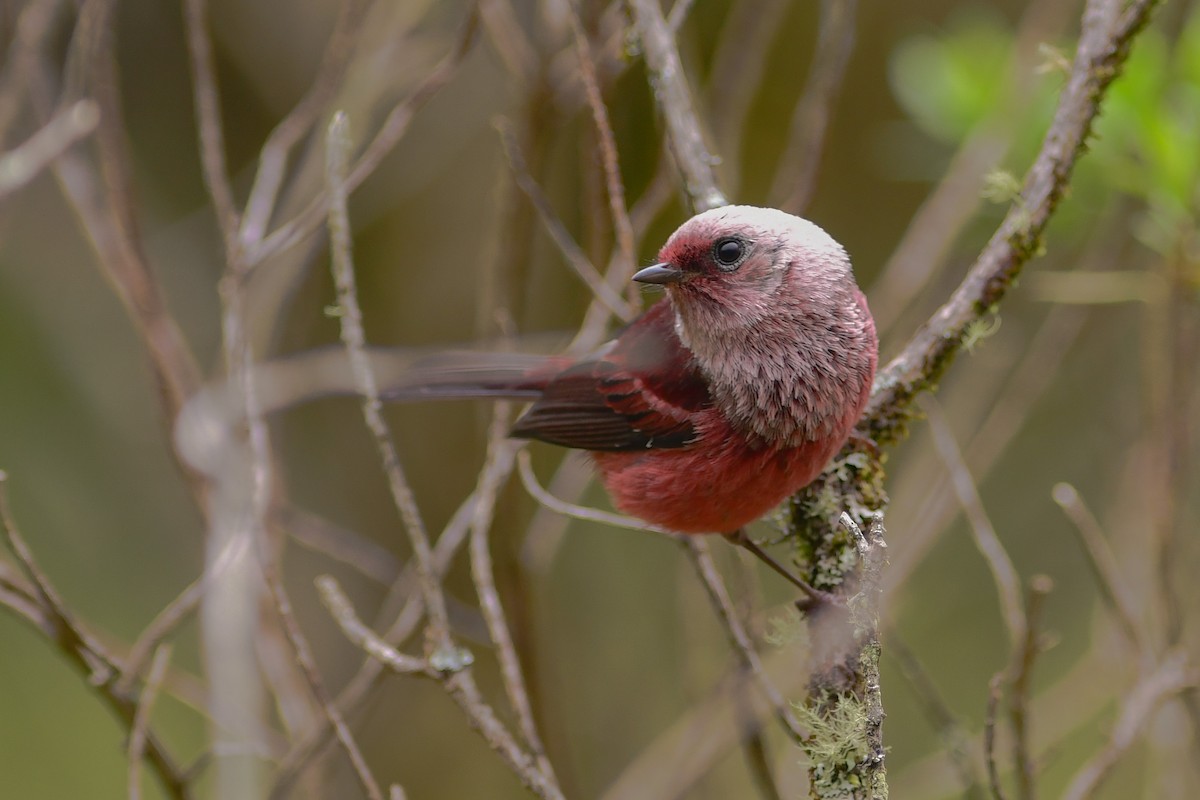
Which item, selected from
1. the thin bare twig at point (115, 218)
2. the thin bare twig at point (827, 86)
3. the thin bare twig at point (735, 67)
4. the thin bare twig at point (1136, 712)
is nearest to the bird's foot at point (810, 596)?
the thin bare twig at point (1136, 712)

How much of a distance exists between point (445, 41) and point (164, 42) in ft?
6.82

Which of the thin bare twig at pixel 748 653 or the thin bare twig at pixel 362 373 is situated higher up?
the thin bare twig at pixel 362 373

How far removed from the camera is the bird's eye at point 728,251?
2.56 m

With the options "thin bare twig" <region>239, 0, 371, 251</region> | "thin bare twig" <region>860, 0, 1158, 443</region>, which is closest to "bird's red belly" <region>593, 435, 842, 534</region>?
"thin bare twig" <region>860, 0, 1158, 443</region>

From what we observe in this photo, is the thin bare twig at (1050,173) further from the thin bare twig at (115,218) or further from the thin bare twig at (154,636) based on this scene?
the thin bare twig at (115,218)

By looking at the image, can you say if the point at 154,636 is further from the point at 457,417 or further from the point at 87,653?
the point at 457,417

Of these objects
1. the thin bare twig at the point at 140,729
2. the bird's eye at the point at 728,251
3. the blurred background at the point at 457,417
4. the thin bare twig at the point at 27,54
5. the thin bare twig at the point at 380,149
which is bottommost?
the blurred background at the point at 457,417

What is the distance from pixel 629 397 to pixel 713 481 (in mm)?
420

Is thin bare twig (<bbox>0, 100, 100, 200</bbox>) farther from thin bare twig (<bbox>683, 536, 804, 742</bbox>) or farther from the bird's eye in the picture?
thin bare twig (<bbox>683, 536, 804, 742</bbox>)

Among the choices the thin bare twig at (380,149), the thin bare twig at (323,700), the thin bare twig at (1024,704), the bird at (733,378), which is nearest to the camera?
the thin bare twig at (323,700)

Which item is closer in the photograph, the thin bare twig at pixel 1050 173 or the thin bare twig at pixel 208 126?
the thin bare twig at pixel 1050 173

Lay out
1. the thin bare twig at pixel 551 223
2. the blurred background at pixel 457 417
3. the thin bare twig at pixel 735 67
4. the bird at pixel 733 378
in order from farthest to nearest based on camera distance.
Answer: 1. the blurred background at pixel 457 417
2. the thin bare twig at pixel 735 67
3. the thin bare twig at pixel 551 223
4. the bird at pixel 733 378

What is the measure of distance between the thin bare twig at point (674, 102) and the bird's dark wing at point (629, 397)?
0.39 meters

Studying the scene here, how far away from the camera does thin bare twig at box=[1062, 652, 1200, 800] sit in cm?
229
